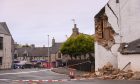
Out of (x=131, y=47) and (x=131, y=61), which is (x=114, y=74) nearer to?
(x=131, y=61)

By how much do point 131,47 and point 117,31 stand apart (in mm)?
3968

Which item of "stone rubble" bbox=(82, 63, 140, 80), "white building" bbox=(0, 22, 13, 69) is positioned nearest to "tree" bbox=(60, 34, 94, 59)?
"white building" bbox=(0, 22, 13, 69)

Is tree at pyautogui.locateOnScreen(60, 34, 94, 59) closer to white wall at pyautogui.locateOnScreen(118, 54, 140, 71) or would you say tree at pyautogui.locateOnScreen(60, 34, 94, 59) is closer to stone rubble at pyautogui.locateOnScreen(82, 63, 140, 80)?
stone rubble at pyautogui.locateOnScreen(82, 63, 140, 80)

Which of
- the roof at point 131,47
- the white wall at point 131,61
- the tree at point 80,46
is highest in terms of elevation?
the tree at point 80,46

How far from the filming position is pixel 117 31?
44.6 metres

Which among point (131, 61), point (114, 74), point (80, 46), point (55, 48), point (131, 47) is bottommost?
point (114, 74)

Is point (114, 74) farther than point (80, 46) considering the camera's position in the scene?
No

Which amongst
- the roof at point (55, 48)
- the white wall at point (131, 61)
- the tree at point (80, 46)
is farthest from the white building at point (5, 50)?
the roof at point (55, 48)

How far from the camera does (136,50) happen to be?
39.3 meters

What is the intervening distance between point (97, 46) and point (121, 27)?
3891mm

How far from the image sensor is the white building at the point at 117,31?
42469 millimetres

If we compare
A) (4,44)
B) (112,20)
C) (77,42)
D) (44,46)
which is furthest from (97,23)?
(44,46)

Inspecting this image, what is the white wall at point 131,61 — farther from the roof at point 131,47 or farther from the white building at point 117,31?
the roof at point 131,47

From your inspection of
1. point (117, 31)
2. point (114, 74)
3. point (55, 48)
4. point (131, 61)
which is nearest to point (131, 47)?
point (131, 61)
